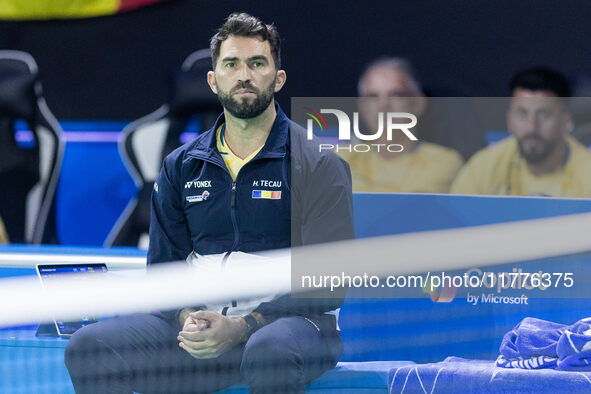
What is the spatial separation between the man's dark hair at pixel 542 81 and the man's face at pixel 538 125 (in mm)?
58

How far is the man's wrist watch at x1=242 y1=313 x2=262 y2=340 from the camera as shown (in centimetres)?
194

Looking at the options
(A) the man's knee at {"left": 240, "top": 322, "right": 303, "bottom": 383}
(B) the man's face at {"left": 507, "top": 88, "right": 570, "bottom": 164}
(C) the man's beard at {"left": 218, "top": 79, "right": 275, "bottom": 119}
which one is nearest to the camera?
(A) the man's knee at {"left": 240, "top": 322, "right": 303, "bottom": 383}

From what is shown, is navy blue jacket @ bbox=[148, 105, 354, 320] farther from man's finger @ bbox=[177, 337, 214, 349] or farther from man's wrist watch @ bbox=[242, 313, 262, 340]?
man's finger @ bbox=[177, 337, 214, 349]

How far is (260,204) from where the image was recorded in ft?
6.68

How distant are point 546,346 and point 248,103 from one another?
38.1 inches

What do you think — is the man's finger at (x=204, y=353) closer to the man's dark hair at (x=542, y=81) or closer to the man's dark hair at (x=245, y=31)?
the man's dark hair at (x=245, y=31)

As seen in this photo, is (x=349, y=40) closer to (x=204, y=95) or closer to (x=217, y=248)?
(x=204, y=95)

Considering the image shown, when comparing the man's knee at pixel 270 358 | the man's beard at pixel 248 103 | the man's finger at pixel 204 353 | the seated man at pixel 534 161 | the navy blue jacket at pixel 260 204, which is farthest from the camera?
the seated man at pixel 534 161

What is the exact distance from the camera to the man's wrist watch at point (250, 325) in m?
1.94

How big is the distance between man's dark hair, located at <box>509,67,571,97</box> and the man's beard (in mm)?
1752

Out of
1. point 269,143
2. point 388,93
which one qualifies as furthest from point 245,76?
point 388,93

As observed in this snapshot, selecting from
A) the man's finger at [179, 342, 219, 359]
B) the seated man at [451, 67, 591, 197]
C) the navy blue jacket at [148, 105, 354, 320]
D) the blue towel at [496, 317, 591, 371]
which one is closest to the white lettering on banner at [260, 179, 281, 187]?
the navy blue jacket at [148, 105, 354, 320]

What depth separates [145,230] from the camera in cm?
392

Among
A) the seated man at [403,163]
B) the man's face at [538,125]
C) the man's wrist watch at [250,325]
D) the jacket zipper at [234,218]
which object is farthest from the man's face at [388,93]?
the man's wrist watch at [250,325]
